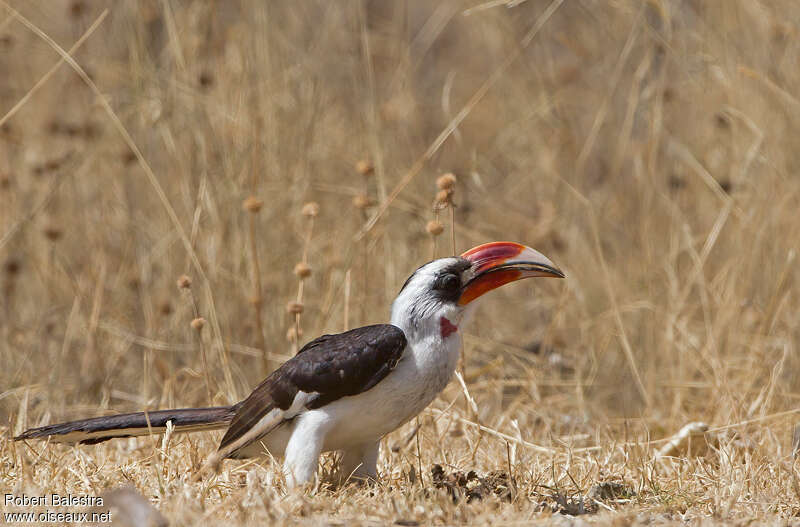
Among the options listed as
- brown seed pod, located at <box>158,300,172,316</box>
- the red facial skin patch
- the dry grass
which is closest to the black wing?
the red facial skin patch

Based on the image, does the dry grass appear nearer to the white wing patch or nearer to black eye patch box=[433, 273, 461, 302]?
the white wing patch

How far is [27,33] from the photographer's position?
23.9 feet

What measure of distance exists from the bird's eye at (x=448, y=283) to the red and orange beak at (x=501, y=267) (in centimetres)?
4

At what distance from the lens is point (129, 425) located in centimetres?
367

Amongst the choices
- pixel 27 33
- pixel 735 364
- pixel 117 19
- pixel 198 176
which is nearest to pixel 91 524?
pixel 198 176

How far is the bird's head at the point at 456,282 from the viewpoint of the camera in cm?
351

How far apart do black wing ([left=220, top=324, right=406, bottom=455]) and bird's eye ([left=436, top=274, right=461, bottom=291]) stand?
0.75 feet

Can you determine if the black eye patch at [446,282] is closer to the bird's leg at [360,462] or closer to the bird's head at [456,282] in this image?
the bird's head at [456,282]

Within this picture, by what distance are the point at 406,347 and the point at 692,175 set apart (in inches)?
145

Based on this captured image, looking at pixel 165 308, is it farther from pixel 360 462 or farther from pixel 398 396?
pixel 398 396

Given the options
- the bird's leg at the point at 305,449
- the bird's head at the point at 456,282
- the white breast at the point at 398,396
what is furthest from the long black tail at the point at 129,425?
the bird's head at the point at 456,282

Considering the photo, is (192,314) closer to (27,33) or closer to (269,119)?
(269,119)

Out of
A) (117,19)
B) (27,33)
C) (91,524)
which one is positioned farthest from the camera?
(27,33)

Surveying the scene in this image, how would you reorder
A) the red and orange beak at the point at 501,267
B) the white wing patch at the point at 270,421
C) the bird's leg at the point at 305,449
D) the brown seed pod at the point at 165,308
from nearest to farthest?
1. the bird's leg at the point at 305,449
2. the white wing patch at the point at 270,421
3. the red and orange beak at the point at 501,267
4. the brown seed pod at the point at 165,308
